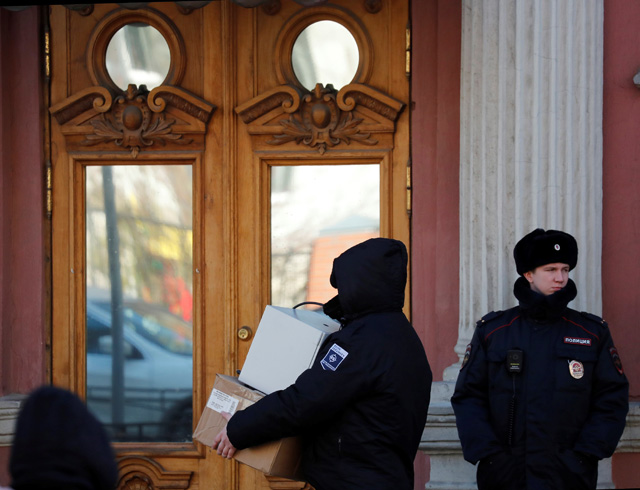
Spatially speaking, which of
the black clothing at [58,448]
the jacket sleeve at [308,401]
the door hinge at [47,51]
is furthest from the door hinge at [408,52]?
the black clothing at [58,448]

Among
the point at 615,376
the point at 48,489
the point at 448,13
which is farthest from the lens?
the point at 448,13

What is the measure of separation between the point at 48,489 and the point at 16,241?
3648 millimetres

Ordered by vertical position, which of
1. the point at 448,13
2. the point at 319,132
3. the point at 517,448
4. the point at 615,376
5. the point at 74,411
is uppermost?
the point at 448,13

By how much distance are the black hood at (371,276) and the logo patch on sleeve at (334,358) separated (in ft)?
0.55

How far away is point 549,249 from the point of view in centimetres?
372

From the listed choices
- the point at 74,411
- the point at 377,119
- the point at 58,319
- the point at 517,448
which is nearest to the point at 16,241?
the point at 58,319

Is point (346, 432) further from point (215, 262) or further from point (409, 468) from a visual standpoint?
point (215, 262)

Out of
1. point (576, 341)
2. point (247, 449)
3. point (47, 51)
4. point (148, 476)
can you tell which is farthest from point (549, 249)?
point (47, 51)

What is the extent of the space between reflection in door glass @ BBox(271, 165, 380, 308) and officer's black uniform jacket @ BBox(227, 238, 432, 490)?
1.76 metres

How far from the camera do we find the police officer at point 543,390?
11.8ft

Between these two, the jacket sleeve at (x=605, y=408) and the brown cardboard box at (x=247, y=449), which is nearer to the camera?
the brown cardboard box at (x=247, y=449)

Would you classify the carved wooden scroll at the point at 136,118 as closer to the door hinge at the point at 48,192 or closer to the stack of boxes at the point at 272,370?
the door hinge at the point at 48,192

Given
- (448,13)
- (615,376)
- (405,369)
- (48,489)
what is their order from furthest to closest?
(448,13)
(615,376)
(405,369)
(48,489)

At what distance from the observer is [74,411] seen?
1.73 metres
